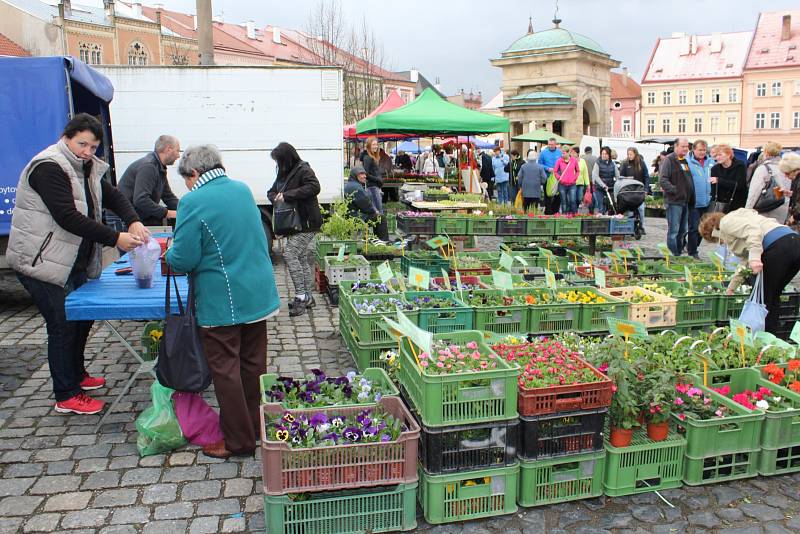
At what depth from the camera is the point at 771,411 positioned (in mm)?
3941

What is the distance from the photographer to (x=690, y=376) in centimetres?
417

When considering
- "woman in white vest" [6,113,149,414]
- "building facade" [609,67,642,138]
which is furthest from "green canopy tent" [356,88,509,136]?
"building facade" [609,67,642,138]

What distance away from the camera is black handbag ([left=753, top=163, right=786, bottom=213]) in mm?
7996

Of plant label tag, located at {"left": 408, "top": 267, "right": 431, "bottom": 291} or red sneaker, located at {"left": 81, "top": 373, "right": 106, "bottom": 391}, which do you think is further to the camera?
plant label tag, located at {"left": 408, "top": 267, "right": 431, "bottom": 291}

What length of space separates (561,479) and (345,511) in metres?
1.17

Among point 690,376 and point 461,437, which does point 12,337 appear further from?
point 690,376

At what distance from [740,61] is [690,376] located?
64986 mm

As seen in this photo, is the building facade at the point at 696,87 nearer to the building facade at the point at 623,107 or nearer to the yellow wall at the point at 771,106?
the yellow wall at the point at 771,106

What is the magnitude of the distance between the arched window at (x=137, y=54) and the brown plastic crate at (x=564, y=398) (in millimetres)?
59210

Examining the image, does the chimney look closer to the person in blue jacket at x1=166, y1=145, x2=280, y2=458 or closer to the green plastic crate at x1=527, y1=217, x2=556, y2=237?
the green plastic crate at x1=527, y1=217, x2=556, y2=237

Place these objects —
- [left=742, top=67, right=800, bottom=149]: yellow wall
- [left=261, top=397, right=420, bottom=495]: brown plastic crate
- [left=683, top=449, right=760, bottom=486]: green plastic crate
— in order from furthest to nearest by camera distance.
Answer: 1. [left=742, top=67, right=800, bottom=149]: yellow wall
2. [left=683, top=449, right=760, bottom=486]: green plastic crate
3. [left=261, top=397, right=420, bottom=495]: brown plastic crate

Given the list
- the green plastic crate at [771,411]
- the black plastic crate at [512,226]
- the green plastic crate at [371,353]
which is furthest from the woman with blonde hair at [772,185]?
the green plastic crate at [371,353]

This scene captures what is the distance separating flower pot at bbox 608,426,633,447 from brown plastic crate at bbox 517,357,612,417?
198 millimetres

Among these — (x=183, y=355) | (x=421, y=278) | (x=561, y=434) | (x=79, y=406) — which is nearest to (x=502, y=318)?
(x=421, y=278)
